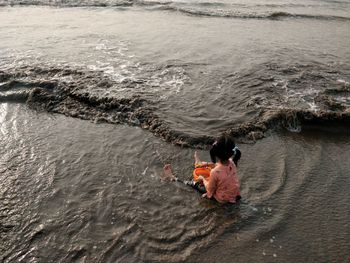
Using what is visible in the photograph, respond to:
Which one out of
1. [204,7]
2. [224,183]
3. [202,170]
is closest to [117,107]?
[202,170]

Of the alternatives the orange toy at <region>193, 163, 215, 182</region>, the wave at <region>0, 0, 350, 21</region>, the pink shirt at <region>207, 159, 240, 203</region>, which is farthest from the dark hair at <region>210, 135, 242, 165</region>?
the wave at <region>0, 0, 350, 21</region>

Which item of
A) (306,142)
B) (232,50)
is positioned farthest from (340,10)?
(306,142)

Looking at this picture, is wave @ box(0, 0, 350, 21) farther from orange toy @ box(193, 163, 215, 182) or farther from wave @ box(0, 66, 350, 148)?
orange toy @ box(193, 163, 215, 182)

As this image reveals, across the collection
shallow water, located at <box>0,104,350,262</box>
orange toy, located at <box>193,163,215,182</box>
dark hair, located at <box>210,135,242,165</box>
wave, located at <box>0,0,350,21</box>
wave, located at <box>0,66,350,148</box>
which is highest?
wave, located at <box>0,0,350,21</box>

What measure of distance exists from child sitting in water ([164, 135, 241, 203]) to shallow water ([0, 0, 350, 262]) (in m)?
0.17

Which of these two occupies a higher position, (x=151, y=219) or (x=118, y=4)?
(x=118, y=4)

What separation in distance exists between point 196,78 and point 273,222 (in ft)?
16.1

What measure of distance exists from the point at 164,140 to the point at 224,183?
1.94 meters

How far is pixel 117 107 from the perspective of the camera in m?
7.24

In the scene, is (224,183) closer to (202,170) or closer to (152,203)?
(202,170)

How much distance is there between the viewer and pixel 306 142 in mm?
6266

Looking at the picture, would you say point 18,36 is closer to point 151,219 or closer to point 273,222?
Answer: point 151,219

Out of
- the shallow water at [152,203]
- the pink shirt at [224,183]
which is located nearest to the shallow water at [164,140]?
the shallow water at [152,203]

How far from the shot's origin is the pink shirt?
14.7 feet
